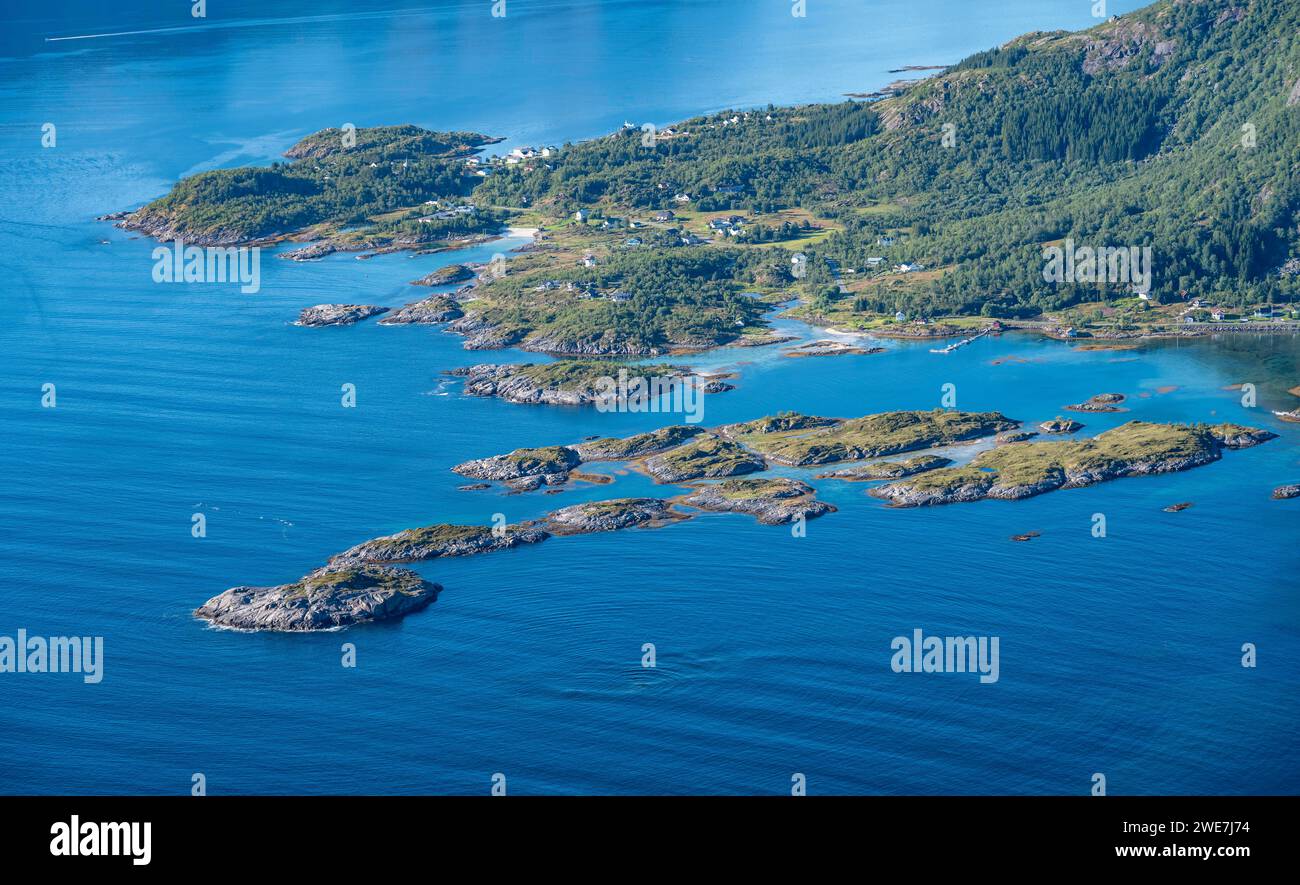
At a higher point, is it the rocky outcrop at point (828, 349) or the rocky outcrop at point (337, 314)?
the rocky outcrop at point (337, 314)

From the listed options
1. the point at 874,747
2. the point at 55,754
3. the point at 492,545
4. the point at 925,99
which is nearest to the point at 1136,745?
the point at 874,747

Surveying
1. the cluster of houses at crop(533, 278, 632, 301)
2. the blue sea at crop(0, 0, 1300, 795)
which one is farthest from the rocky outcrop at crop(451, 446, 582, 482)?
the cluster of houses at crop(533, 278, 632, 301)

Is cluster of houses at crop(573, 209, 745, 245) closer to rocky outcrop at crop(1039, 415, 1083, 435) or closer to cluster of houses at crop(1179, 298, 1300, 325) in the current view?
cluster of houses at crop(1179, 298, 1300, 325)

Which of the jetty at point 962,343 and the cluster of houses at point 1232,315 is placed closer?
the jetty at point 962,343

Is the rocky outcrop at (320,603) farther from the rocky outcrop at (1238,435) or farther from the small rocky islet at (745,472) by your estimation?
the rocky outcrop at (1238,435)

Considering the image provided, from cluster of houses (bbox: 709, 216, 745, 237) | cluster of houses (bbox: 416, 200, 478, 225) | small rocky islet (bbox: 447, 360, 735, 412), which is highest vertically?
cluster of houses (bbox: 416, 200, 478, 225)

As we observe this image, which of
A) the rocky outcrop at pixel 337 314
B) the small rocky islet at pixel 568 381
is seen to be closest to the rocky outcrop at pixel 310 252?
the rocky outcrop at pixel 337 314

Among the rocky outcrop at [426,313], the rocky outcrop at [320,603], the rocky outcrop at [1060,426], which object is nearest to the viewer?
the rocky outcrop at [320,603]

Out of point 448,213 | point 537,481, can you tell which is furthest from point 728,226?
point 537,481
